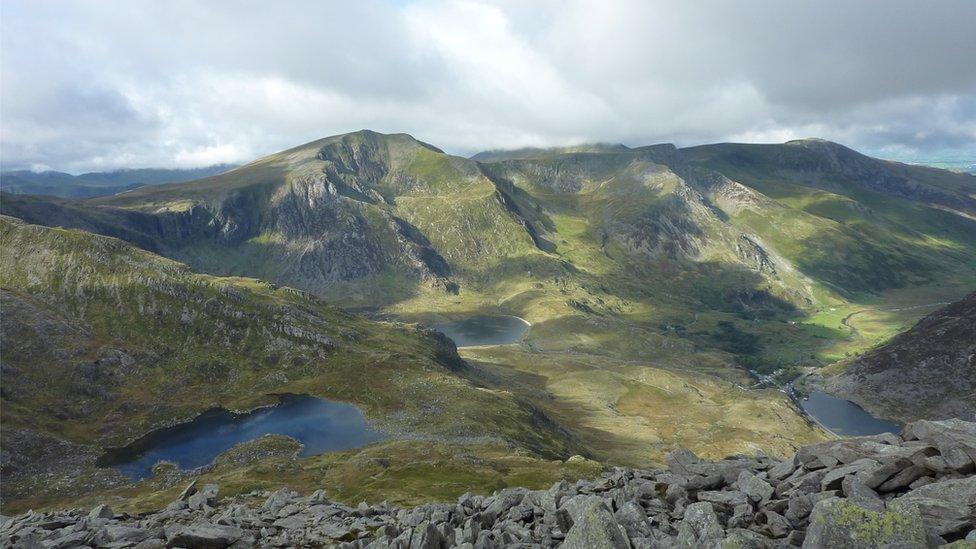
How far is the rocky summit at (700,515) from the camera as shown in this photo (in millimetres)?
18781

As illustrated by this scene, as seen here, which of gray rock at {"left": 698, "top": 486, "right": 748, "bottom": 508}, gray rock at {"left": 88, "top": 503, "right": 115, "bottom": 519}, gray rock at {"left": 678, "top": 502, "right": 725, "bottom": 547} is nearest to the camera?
gray rock at {"left": 678, "top": 502, "right": 725, "bottom": 547}

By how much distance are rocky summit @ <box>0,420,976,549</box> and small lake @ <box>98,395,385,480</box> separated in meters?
98.3

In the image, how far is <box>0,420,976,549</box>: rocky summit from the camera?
18.8 meters

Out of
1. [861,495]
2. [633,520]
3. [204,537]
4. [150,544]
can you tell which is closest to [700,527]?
[633,520]

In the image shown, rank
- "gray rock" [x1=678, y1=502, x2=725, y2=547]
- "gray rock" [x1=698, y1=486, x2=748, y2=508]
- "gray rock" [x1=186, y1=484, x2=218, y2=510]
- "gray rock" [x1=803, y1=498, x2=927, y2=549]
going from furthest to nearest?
"gray rock" [x1=186, y1=484, x2=218, y2=510]
"gray rock" [x1=698, y1=486, x2=748, y2=508]
"gray rock" [x1=678, y1=502, x2=725, y2=547]
"gray rock" [x1=803, y1=498, x2=927, y2=549]

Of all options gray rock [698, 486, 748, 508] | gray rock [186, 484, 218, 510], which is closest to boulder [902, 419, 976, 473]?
gray rock [698, 486, 748, 508]

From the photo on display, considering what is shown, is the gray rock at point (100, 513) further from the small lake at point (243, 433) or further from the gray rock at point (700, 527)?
the small lake at point (243, 433)

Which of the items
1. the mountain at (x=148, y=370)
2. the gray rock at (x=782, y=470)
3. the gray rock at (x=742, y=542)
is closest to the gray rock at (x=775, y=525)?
the gray rock at (x=742, y=542)

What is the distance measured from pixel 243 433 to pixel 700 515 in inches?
5666

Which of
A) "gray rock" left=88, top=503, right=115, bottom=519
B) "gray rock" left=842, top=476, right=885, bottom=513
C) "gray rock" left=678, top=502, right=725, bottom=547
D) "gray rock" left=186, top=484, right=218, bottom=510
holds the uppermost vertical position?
"gray rock" left=842, top=476, right=885, bottom=513

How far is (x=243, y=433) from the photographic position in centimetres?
13988

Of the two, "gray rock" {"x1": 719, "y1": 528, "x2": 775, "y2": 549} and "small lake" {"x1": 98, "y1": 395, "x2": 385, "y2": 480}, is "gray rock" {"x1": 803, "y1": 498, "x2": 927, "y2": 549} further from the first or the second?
"small lake" {"x1": 98, "y1": 395, "x2": 385, "y2": 480}

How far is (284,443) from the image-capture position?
131 m

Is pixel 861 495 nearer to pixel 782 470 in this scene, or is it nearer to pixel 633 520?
pixel 782 470
